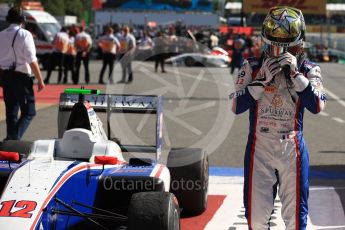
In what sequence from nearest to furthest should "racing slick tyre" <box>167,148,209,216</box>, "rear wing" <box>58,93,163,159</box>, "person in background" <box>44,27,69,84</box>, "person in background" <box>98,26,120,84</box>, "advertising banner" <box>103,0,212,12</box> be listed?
1. "racing slick tyre" <box>167,148,209,216</box>
2. "rear wing" <box>58,93,163,159</box>
3. "person in background" <box>44,27,69,84</box>
4. "person in background" <box>98,26,120,84</box>
5. "advertising banner" <box>103,0,212,12</box>

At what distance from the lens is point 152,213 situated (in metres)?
5.53

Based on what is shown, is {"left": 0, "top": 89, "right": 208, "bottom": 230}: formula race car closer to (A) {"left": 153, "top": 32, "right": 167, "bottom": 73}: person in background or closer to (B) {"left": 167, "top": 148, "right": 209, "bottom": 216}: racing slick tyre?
(B) {"left": 167, "top": 148, "right": 209, "bottom": 216}: racing slick tyre

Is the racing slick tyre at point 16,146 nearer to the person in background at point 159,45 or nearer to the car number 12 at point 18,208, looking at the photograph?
the car number 12 at point 18,208

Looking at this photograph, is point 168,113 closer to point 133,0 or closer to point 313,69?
point 313,69

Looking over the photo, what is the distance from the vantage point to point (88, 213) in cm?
595

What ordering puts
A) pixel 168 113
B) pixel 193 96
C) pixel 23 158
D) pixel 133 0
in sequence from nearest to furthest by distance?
pixel 23 158
pixel 168 113
pixel 193 96
pixel 133 0

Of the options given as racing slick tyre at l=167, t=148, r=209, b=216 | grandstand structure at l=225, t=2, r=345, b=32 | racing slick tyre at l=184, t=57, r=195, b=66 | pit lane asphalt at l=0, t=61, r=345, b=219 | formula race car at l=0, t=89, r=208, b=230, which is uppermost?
formula race car at l=0, t=89, r=208, b=230

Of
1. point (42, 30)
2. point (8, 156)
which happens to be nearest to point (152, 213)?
point (8, 156)

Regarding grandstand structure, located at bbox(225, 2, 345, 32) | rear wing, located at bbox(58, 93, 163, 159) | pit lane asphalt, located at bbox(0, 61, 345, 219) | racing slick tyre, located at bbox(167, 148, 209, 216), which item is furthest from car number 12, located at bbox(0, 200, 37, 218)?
grandstand structure, located at bbox(225, 2, 345, 32)

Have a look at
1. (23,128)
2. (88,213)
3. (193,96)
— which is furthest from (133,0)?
(88,213)

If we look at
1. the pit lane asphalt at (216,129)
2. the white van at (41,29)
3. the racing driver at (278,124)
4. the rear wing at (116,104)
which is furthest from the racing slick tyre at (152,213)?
the white van at (41,29)

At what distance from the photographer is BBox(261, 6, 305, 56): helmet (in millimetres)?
5477

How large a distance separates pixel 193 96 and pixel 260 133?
52.0 feet

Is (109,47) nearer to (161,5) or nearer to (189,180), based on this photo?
(189,180)
